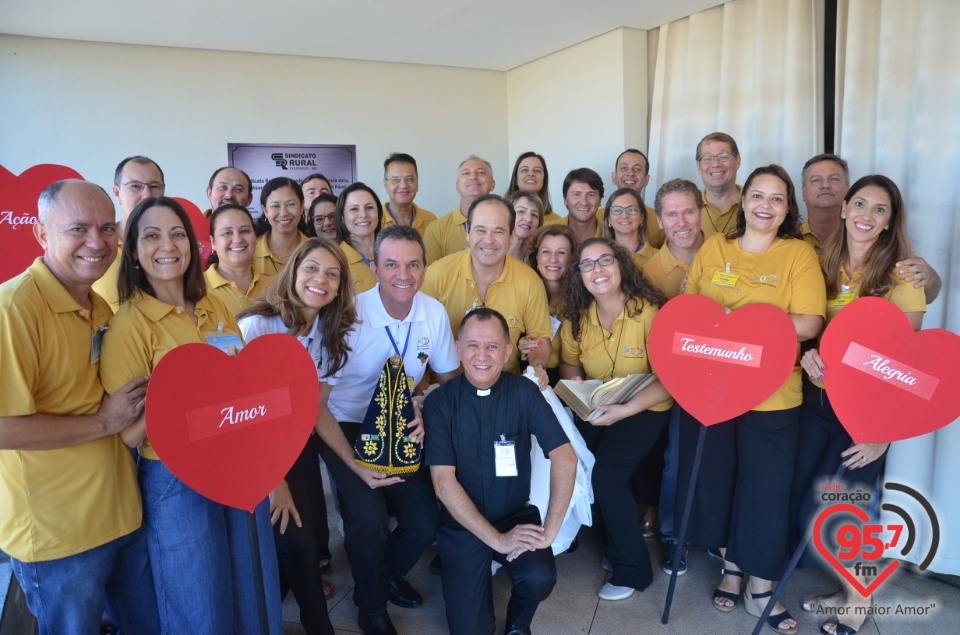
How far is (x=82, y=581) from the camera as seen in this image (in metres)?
1.65

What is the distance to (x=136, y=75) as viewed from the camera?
4.93 m

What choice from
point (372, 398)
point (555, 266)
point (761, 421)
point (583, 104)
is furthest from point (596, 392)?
point (583, 104)

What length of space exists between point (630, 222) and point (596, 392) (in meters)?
1.14

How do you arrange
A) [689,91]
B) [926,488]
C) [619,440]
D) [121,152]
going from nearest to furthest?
1. [619,440]
2. [926,488]
3. [689,91]
4. [121,152]

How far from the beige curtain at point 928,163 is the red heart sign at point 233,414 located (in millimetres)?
2915

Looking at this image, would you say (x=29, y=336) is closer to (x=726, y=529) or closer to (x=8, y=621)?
(x=8, y=621)

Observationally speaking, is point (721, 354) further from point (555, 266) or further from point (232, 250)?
point (232, 250)

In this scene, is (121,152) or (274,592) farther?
(121,152)

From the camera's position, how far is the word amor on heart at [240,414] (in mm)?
1646

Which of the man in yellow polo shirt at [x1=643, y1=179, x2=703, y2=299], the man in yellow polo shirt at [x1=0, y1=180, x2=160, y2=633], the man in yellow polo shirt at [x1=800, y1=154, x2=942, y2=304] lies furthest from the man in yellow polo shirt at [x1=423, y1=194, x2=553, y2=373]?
the man in yellow polo shirt at [x1=0, y1=180, x2=160, y2=633]

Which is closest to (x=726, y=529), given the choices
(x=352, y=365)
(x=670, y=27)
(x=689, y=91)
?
(x=352, y=365)

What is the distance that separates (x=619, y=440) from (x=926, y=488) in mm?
1652

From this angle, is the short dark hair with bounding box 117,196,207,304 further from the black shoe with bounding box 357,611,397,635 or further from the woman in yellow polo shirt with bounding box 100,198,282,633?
the black shoe with bounding box 357,611,397,635

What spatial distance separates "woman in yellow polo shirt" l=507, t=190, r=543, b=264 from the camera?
3.55 metres
